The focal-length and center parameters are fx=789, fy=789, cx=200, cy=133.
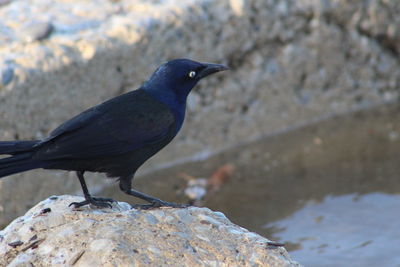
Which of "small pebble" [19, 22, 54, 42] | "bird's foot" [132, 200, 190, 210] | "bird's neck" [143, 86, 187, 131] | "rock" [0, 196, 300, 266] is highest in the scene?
"small pebble" [19, 22, 54, 42]

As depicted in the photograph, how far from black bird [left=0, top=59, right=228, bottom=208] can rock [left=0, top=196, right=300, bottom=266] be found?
0.27 metres

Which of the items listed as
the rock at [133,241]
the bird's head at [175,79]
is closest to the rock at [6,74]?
the bird's head at [175,79]

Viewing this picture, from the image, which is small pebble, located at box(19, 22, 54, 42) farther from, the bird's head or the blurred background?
the bird's head

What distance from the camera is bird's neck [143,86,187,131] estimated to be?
439 cm

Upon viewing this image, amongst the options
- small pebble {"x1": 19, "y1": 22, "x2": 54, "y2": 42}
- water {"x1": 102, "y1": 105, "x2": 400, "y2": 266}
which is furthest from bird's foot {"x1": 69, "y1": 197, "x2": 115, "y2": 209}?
small pebble {"x1": 19, "y1": 22, "x2": 54, "y2": 42}

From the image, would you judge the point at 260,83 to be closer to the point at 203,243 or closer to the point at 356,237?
the point at 356,237

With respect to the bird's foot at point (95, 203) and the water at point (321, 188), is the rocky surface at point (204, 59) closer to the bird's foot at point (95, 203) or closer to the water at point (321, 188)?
the water at point (321, 188)

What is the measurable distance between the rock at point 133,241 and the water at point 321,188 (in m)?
1.53

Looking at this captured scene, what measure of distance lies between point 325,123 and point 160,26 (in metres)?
1.80

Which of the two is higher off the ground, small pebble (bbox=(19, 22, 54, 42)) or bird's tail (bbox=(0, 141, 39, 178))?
small pebble (bbox=(19, 22, 54, 42))

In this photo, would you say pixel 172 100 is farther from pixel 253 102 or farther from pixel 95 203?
pixel 253 102

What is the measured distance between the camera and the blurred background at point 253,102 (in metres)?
5.63

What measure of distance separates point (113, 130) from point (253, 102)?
2.86m

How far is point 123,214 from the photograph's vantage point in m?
3.80
